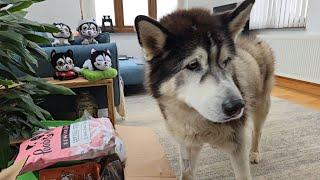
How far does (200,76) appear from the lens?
869 mm

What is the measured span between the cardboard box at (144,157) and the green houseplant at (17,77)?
400mm

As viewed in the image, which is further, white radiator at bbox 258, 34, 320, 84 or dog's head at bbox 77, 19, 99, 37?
white radiator at bbox 258, 34, 320, 84

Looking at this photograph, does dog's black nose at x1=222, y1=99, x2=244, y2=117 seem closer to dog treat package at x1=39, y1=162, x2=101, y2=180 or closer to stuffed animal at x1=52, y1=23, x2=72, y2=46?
dog treat package at x1=39, y1=162, x2=101, y2=180

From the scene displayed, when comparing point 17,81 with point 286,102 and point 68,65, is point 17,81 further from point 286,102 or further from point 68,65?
point 286,102

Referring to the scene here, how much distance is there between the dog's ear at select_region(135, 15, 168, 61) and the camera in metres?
0.83

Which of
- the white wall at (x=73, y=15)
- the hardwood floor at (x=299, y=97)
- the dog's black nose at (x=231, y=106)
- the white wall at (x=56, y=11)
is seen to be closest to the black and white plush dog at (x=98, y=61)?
the dog's black nose at (x=231, y=106)

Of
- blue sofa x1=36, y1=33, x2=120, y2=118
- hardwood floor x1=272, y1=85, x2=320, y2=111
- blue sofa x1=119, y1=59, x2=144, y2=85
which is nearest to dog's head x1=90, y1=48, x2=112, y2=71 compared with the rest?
blue sofa x1=36, y1=33, x2=120, y2=118

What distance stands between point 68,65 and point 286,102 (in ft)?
7.21

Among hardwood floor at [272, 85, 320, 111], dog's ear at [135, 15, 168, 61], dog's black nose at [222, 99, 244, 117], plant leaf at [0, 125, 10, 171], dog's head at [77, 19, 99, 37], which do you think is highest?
dog's ear at [135, 15, 168, 61]

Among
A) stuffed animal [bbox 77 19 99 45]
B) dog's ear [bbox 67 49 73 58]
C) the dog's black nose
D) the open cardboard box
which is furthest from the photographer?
stuffed animal [bbox 77 19 99 45]

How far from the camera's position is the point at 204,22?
91cm

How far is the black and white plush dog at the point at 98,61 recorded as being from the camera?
2.02 m

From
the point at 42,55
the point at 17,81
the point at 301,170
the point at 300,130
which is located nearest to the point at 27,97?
the point at 17,81

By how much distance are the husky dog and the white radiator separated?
92.7 inches
